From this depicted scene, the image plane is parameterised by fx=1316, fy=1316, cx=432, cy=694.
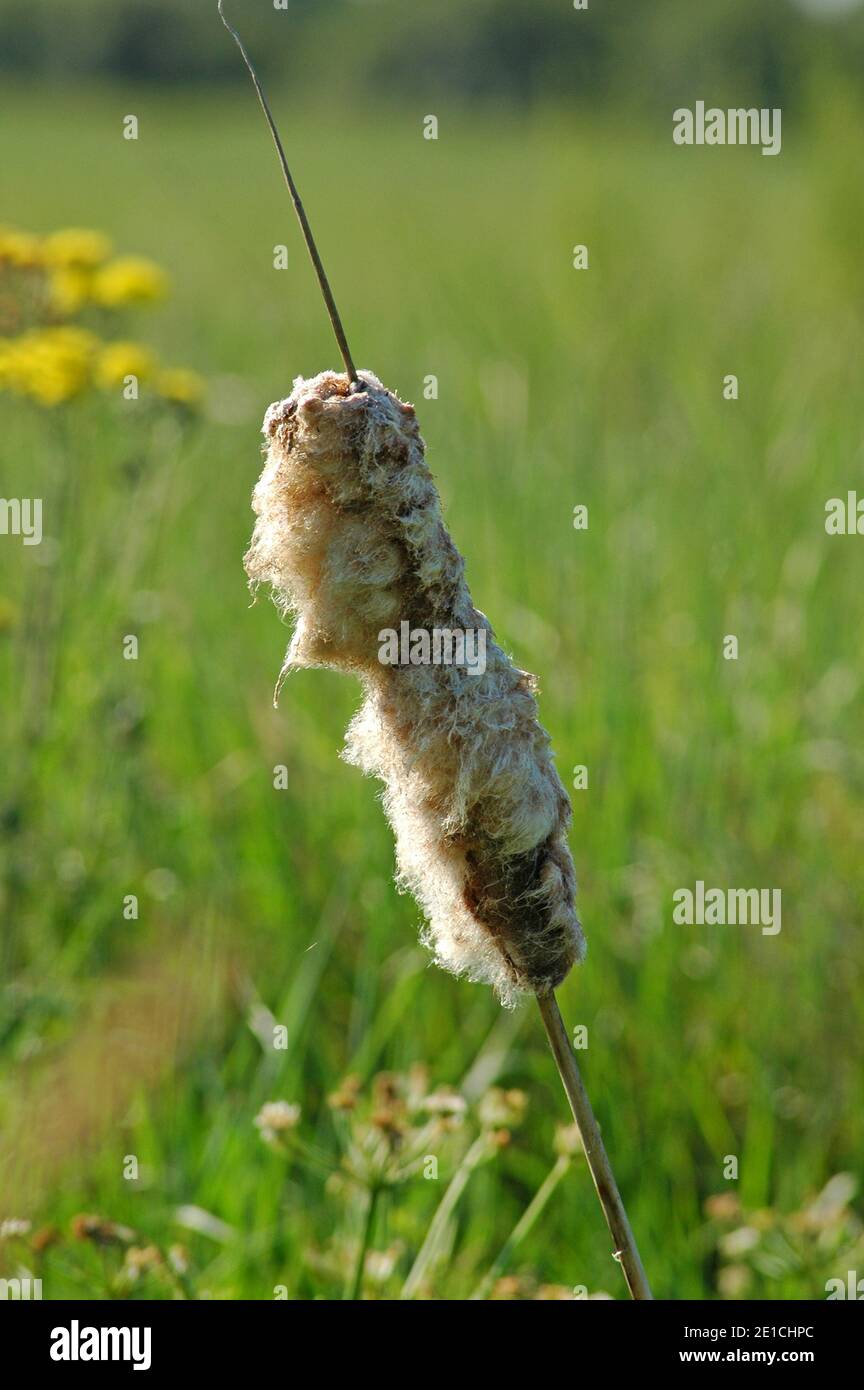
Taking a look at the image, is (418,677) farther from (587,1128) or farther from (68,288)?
(68,288)

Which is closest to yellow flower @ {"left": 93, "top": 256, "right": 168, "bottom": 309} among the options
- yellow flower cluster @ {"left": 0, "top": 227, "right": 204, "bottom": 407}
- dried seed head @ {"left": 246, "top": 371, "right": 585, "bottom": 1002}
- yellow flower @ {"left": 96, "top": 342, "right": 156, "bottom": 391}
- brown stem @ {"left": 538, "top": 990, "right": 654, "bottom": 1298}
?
yellow flower cluster @ {"left": 0, "top": 227, "right": 204, "bottom": 407}

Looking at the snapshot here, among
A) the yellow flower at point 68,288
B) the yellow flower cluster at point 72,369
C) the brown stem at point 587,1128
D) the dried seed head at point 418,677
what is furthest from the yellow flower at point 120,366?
the brown stem at point 587,1128

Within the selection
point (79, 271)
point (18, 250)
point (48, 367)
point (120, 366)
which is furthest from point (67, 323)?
A: point (48, 367)

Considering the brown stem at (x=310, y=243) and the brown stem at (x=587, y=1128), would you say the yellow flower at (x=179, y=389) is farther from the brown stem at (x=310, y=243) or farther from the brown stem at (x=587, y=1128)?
the brown stem at (x=587, y=1128)

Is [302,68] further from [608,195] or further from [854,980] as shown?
[854,980]

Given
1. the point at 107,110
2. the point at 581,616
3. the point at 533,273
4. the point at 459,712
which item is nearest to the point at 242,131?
the point at 107,110

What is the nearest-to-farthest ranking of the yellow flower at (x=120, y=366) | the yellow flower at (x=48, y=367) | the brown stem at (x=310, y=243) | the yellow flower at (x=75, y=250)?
the brown stem at (x=310, y=243), the yellow flower at (x=48, y=367), the yellow flower at (x=120, y=366), the yellow flower at (x=75, y=250)

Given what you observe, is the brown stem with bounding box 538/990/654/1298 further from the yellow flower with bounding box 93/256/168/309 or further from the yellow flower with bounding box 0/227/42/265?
the yellow flower with bounding box 93/256/168/309
